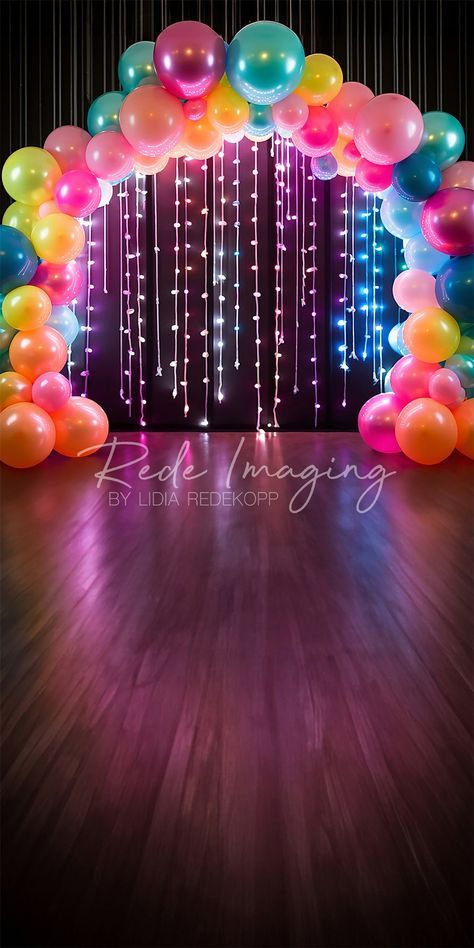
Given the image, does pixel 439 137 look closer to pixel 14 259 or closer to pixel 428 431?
pixel 428 431

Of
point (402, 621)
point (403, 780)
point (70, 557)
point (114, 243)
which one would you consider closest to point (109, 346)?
point (114, 243)

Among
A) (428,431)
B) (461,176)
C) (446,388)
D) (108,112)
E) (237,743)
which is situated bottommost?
(237,743)

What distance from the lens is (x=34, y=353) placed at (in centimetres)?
367

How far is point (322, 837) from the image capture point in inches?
35.5

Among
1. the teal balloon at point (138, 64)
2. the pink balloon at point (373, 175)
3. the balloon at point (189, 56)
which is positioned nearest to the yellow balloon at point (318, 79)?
the pink balloon at point (373, 175)

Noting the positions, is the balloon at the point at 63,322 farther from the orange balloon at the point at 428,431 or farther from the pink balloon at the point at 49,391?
the orange balloon at the point at 428,431

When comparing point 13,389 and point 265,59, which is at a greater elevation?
point 265,59

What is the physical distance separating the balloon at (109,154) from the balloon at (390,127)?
A: 4.10 feet

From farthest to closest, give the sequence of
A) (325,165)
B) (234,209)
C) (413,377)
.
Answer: (234,209) → (325,165) → (413,377)

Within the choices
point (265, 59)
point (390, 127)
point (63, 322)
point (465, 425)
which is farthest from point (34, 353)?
point (465, 425)

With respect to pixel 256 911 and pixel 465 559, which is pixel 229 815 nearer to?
pixel 256 911

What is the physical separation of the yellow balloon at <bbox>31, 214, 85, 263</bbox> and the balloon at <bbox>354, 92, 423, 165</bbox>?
63.8 inches

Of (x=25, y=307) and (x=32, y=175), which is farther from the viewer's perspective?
(x=32, y=175)

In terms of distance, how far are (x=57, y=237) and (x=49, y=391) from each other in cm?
84
